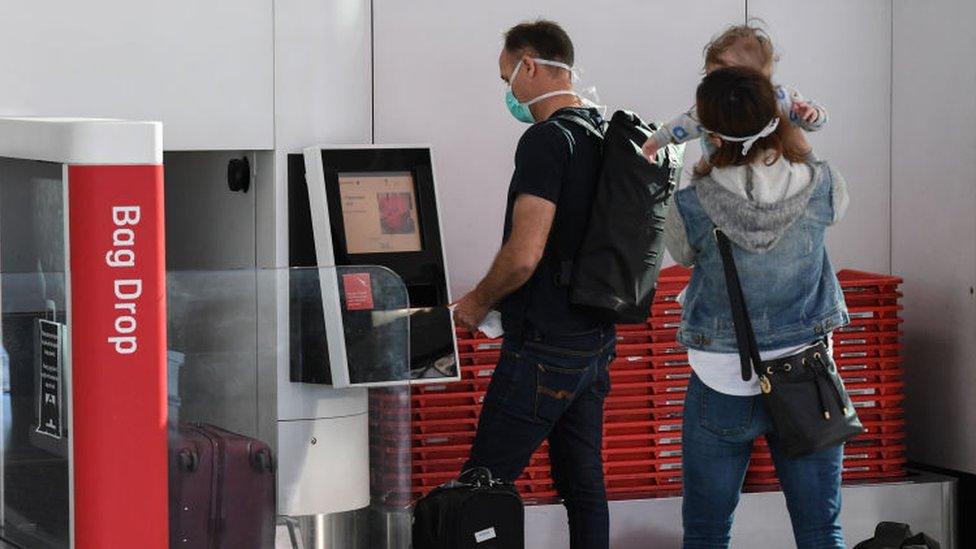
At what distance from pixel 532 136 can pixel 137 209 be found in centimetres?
163

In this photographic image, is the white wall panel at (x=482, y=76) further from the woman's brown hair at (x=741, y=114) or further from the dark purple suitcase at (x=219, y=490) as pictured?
the dark purple suitcase at (x=219, y=490)

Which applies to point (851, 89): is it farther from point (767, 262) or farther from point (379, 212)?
point (767, 262)

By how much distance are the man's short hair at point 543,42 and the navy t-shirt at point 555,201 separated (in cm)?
A: 28

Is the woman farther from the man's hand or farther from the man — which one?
the man's hand

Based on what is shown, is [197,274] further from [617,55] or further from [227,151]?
[617,55]

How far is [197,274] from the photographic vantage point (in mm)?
3443

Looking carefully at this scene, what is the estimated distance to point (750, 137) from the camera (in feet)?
13.3

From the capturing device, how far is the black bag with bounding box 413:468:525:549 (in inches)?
Answer: 167

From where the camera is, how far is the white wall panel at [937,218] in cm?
614

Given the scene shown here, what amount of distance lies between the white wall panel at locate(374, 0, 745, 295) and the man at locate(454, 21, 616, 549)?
4.87 feet

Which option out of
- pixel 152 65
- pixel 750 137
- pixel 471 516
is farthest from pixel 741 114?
pixel 152 65

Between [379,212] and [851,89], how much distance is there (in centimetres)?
225

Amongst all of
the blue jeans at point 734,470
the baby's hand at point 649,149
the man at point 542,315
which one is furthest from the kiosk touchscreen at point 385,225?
the blue jeans at point 734,470

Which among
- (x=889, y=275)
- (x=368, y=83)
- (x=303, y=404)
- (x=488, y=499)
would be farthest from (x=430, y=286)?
(x=889, y=275)
